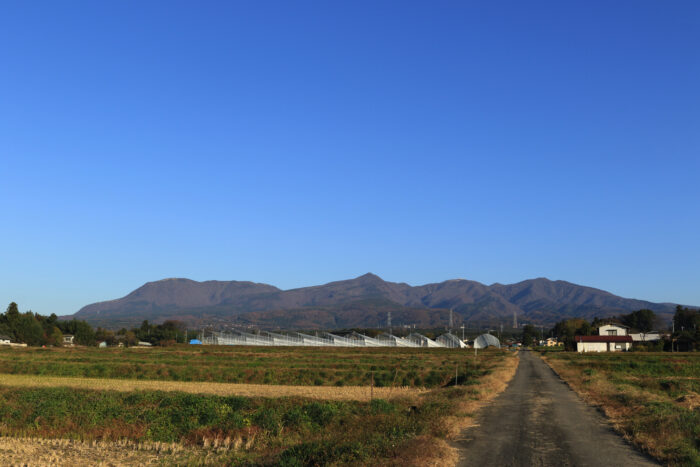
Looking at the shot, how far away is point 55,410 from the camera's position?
26984 mm

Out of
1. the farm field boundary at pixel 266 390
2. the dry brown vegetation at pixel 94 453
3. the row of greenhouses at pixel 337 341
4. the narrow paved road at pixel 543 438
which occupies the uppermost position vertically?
the narrow paved road at pixel 543 438

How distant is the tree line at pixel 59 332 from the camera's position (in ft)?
470

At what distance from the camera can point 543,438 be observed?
1948 cm

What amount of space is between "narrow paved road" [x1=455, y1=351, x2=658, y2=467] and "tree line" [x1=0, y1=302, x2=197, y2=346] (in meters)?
142

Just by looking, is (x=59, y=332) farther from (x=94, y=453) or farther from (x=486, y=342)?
(x=94, y=453)

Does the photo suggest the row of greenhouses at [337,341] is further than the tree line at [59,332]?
Yes

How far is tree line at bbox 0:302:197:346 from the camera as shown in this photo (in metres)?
143

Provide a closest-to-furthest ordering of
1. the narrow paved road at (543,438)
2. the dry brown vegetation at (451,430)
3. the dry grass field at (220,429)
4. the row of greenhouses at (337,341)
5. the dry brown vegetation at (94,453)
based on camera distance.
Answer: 1. the dry brown vegetation at (451,430)
2. the narrow paved road at (543,438)
3. the dry grass field at (220,429)
4. the dry brown vegetation at (94,453)
5. the row of greenhouses at (337,341)

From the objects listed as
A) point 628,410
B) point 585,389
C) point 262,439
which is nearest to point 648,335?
point 585,389

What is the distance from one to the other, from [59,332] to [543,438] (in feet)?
515

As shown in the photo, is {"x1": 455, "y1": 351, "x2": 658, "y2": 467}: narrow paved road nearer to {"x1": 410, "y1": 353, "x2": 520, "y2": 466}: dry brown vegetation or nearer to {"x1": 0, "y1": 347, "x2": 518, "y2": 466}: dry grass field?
{"x1": 410, "y1": 353, "x2": 520, "y2": 466}: dry brown vegetation

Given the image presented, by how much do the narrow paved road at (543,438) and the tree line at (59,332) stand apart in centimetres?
14171

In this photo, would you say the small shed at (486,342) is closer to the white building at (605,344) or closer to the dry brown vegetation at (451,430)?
the white building at (605,344)

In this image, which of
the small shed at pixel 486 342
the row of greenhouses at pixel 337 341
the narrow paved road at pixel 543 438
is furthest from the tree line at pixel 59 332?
the narrow paved road at pixel 543 438
